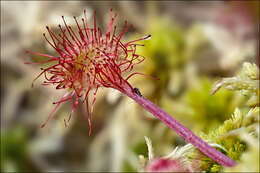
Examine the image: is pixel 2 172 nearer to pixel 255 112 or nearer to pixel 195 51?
pixel 195 51

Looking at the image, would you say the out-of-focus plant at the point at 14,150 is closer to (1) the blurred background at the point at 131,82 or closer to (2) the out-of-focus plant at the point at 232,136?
(1) the blurred background at the point at 131,82

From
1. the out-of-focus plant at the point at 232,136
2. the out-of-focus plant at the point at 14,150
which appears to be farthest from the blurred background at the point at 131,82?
the out-of-focus plant at the point at 232,136

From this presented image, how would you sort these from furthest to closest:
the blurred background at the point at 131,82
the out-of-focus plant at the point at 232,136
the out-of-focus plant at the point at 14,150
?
the out-of-focus plant at the point at 14,150 < the blurred background at the point at 131,82 < the out-of-focus plant at the point at 232,136

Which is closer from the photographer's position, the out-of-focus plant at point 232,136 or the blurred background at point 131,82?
the out-of-focus plant at point 232,136

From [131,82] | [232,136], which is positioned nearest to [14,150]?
[131,82]

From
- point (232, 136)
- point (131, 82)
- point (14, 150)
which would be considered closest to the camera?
point (232, 136)

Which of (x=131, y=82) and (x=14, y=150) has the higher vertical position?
(x=131, y=82)

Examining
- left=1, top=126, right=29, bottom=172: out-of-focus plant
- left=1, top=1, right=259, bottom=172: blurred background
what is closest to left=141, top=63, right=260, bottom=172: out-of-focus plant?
left=1, top=1, right=259, bottom=172: blurred background

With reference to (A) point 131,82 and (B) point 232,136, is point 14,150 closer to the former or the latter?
(A) point 131,82

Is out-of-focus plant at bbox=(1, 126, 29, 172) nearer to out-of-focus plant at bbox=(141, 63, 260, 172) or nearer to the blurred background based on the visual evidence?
the blurred background
